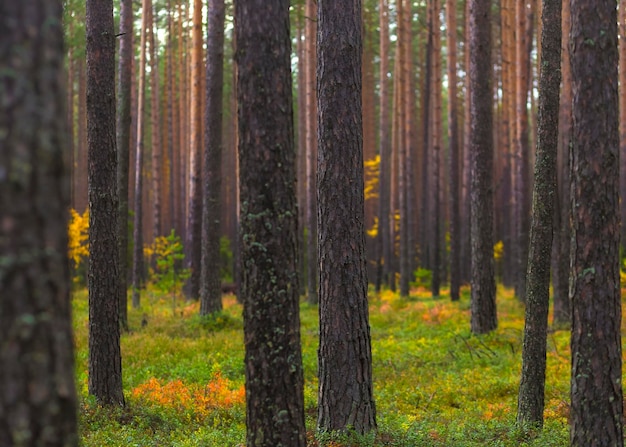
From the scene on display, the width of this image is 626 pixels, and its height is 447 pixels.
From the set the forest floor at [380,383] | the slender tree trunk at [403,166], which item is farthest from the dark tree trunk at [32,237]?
the slender tree trunk at [403,166]

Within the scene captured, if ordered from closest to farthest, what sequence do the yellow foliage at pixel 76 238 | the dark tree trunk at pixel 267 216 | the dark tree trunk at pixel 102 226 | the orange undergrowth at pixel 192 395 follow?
the dark tree trunk at pixel 267 216, the dark tree trunk at pixel 102 226, the orange undergrowth at pixel 192 395, the yellow foliage at pixel 76 238

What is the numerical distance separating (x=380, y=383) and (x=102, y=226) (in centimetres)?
529

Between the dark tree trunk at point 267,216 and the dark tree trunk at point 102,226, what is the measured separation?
3.95 metres

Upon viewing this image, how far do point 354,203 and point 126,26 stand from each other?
987cm

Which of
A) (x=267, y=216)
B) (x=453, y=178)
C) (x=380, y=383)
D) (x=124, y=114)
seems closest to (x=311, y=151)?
(x=453, y=178)

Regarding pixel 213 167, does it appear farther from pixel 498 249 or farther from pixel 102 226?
pixel 498 249

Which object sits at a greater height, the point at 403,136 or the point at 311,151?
the point at 403,136

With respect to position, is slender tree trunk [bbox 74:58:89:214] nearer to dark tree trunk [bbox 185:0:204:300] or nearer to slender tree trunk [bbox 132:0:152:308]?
slender tree trunk [bbox 132:0:152:308]

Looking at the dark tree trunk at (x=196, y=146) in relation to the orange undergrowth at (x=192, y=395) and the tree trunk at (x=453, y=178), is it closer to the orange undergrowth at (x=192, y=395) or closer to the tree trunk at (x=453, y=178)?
the tree trunk at (x=453, y=178)

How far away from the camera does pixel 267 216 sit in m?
4.61

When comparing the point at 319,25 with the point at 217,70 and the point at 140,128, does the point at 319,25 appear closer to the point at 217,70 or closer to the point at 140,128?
the point at 217,70

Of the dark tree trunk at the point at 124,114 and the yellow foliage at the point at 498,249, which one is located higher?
the dark tree trunk at the point at 124,114

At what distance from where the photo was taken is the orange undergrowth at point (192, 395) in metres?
8.70

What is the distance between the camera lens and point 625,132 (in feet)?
79.8
